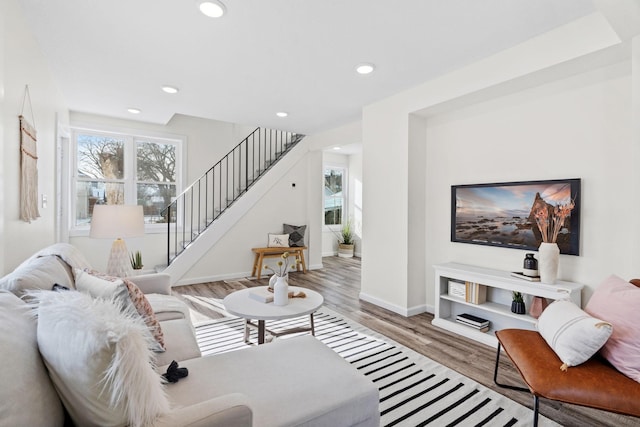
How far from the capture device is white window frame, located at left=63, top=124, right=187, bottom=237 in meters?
4.68

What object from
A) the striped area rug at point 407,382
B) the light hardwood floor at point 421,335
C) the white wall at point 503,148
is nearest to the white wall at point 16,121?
the striped area rug at point 407,382

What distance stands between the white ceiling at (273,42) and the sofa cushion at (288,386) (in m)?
2.15

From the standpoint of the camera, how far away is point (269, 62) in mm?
2836

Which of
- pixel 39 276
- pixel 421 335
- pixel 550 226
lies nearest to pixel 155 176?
pixel 39 276

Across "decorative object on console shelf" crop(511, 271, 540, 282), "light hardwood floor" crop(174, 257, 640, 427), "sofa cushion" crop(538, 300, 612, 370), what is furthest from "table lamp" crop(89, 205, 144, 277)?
"decorative object on console shelf" crop(511, 271, 540, 282)

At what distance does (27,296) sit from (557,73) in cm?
362

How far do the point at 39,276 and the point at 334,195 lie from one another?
670cm

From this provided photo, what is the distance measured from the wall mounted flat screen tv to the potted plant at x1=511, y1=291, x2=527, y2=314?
426 mm

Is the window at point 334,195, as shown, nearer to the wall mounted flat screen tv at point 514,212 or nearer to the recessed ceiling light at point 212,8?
the wall mounted flat screen tv at point 514,212

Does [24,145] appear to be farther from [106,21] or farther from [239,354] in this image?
[239,354]

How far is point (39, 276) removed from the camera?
1501 millimetres

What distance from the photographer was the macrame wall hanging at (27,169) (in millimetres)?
2101

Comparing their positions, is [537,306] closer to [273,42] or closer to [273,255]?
[273,42]

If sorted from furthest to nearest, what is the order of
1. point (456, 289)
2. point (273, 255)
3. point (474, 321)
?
1. point (273, 255)
2. point (456, 289)
3. point (474, 321)
